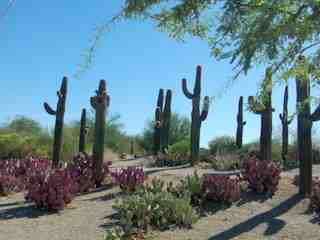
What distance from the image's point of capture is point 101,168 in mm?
13211

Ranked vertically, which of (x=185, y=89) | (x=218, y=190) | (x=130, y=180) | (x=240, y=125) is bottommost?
(x=218, y=190)

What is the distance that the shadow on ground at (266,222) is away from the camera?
9.15 metres

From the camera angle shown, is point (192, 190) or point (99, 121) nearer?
point (192, 190)

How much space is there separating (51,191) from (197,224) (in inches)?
115

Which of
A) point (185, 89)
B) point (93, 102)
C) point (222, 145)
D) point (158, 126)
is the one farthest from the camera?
point (222, 145)

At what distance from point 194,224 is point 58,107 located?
8992 millimetres

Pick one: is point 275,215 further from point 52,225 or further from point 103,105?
point 103,105

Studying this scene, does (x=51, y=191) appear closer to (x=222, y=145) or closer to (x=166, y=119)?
(x=166, y=119)

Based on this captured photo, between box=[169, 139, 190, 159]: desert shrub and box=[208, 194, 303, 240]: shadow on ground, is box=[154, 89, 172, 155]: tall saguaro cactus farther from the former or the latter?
box=[208, 194, 303, 240]: shadow on ground

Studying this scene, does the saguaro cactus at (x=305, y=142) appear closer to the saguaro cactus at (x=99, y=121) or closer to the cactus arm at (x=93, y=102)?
the saguaro cactus at (x=99, y=121)

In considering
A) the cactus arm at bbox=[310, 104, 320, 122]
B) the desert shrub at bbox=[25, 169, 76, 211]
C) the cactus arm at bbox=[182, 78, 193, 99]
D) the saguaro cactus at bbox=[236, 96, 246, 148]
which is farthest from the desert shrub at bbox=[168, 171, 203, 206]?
the saguaro cactus at bbox=[236, 96, 246, 148]

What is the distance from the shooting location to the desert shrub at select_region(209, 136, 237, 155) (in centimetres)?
2403

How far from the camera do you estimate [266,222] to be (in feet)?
32.7

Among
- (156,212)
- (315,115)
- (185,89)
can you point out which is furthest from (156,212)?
(185,89)
